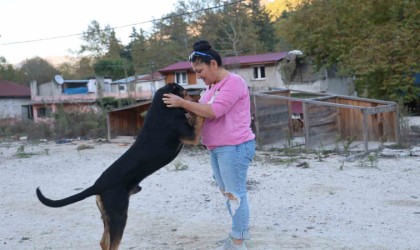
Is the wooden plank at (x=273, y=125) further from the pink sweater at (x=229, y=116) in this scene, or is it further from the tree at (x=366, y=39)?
the pink sweater at (x=229, y=116)

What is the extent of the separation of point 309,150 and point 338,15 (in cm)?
1406

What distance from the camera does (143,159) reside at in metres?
4.04

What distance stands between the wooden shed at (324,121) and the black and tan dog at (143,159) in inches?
344

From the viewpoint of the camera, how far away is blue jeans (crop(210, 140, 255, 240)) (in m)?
4.20

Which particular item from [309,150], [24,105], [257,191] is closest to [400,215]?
[257,191]

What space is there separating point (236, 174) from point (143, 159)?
82cm

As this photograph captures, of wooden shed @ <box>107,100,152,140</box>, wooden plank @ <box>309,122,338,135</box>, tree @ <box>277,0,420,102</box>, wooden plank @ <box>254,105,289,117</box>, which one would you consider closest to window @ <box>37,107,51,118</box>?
wooden shed @ <box>107,100,152,140</box>

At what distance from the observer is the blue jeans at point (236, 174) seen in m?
4.20

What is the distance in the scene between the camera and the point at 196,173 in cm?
1006

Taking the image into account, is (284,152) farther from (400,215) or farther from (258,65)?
(258,65)

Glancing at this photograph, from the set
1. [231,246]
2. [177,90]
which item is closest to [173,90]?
→ [177,90]

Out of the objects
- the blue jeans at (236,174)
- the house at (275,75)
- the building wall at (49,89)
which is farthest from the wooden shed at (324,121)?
the building wall at (49,89)

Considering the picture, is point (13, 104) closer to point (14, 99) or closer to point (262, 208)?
point (14, 99)

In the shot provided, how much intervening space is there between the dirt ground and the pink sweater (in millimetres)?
1334
